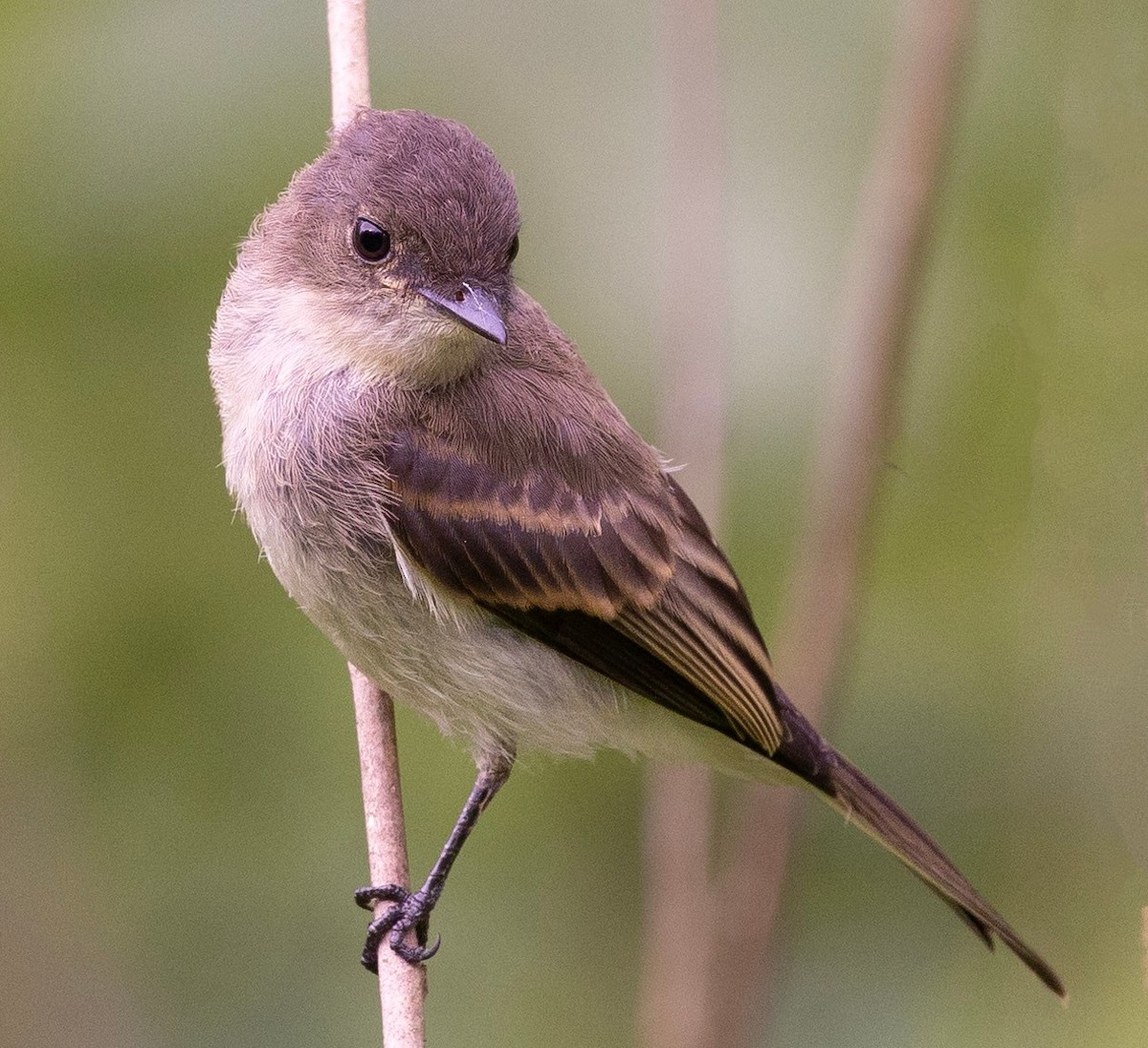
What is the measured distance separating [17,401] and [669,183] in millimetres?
1213

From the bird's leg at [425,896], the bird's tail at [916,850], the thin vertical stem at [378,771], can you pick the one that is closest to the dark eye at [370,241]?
the thin vertical stem at [378,771]

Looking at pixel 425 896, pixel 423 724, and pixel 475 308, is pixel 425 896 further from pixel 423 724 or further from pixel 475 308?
pixel 475 308

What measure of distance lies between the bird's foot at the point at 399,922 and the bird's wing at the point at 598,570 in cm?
51

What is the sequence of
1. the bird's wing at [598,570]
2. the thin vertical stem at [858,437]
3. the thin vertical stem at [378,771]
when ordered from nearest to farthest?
the thin vertical stem at [858,437] → the thin vertical stem at [378,771] → the bird's wing at [598,570]

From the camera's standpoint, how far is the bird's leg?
2787 mm

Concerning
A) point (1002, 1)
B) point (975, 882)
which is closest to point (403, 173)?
point (1002, 1)

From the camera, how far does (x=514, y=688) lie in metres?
2.93

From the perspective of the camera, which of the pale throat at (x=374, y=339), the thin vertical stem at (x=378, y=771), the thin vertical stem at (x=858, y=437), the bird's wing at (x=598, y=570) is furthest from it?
the bird's wing at (x=598, y=570)

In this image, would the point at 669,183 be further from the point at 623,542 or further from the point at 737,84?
the point at 623,542

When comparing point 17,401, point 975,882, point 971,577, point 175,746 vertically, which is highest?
point 17,401

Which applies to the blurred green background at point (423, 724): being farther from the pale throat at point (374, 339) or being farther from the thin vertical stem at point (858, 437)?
the thin vertical stem at point (858, 437)

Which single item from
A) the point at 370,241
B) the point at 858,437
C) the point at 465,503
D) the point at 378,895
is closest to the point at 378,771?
the point at 378,895

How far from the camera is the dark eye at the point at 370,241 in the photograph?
2709 mm

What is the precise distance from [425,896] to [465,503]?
0.71 meters
